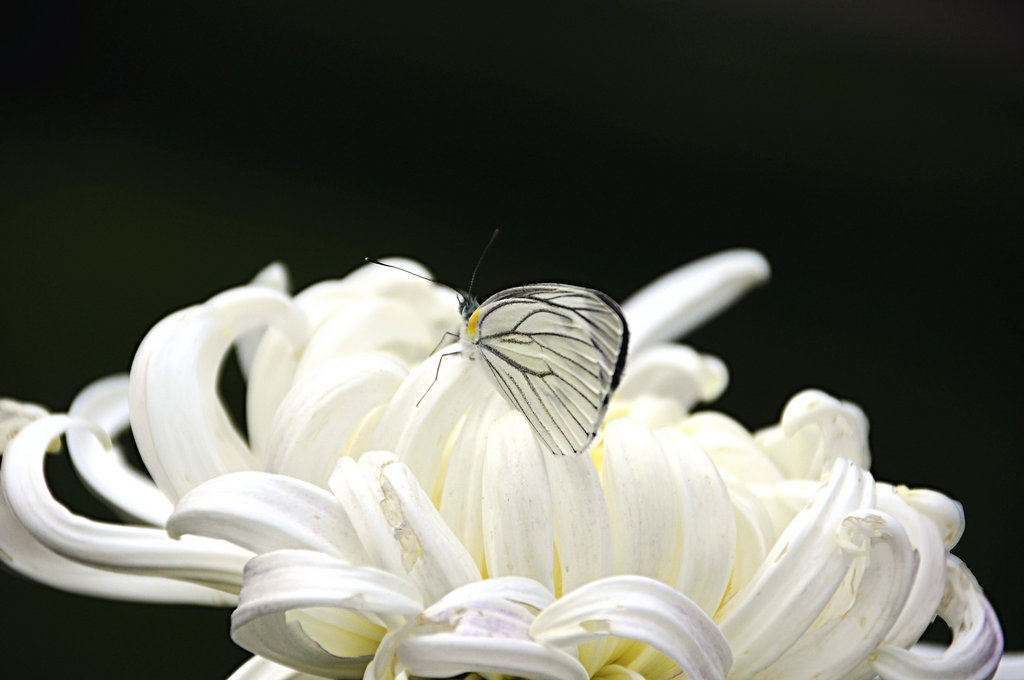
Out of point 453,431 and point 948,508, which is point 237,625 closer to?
point 453,431

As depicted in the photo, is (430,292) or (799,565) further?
(430,292)

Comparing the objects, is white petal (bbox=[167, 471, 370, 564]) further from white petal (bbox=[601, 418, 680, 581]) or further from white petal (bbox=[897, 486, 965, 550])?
A: white petal (bbox=[897, 486, 965, 550])

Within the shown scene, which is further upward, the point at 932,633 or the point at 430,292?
the point at 430,292

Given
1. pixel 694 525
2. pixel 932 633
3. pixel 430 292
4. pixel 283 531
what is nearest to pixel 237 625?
pixel 283 531

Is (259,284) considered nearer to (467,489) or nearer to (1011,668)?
(467,489)

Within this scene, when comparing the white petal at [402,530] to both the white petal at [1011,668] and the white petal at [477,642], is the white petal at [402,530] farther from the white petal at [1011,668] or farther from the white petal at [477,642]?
the white petal at [1011,668]

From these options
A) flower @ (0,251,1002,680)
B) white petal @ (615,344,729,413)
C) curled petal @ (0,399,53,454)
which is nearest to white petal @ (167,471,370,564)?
flower @ (0,251,1002,680)

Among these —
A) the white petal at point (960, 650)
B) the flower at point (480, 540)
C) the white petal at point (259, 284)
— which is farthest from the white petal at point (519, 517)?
the white petal at point (259, 284)
